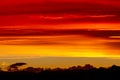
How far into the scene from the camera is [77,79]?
4203 centimetres

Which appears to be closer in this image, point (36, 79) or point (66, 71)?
point (36, 79)

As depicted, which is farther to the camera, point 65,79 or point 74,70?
point 74,70

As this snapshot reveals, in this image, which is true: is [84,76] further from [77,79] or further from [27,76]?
[27,76]

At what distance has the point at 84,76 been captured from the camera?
4447 cm

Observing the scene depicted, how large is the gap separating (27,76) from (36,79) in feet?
13.1

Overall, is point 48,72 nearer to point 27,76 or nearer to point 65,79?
point 27,76

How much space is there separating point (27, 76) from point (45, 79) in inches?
121

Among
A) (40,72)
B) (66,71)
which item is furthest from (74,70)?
(40,72)

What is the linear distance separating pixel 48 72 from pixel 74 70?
332cm

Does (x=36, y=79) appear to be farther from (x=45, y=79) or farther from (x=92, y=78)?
(x=92, y=78)

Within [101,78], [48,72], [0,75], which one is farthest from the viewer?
[48,72]

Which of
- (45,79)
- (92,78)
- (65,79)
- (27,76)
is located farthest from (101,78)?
(27,76)

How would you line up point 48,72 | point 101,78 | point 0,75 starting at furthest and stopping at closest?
point 48,72, point 0,75, point 101,78

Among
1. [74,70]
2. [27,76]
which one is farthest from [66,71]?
[27,76]
